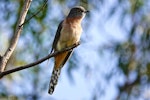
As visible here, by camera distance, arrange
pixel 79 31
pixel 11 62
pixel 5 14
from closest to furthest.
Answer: pixel 79 31
pixel 5 14
pixel 11 62

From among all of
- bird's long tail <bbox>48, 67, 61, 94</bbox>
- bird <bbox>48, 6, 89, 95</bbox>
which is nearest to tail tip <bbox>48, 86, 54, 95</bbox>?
bird's long tail <bbox>48, 67, 61, 94</bbox>

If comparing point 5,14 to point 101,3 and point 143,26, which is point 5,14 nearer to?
point 101,3

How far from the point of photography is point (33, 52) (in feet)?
25.0

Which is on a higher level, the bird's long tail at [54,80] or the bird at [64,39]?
the bird at [64,39]

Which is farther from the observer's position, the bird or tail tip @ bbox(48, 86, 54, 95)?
the bird

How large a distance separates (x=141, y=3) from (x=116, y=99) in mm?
1307

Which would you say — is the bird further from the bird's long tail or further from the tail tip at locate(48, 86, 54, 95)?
the tail tip at locate(48, 86, 54, 95)

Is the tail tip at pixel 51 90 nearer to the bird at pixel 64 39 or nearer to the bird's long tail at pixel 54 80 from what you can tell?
the bird's long tail at pixel 54 80

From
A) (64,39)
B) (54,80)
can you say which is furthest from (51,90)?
(64,39)

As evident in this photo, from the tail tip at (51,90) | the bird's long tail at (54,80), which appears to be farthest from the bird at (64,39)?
the tail tip at (51,90)

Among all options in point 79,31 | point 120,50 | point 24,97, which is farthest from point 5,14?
point 79,31

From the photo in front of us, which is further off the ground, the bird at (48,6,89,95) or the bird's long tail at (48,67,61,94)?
the bird at (48,6,89,95)

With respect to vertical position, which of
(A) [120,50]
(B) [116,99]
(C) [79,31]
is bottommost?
(C) [79,31]

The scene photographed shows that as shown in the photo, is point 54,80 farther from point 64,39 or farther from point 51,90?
point 64,39
